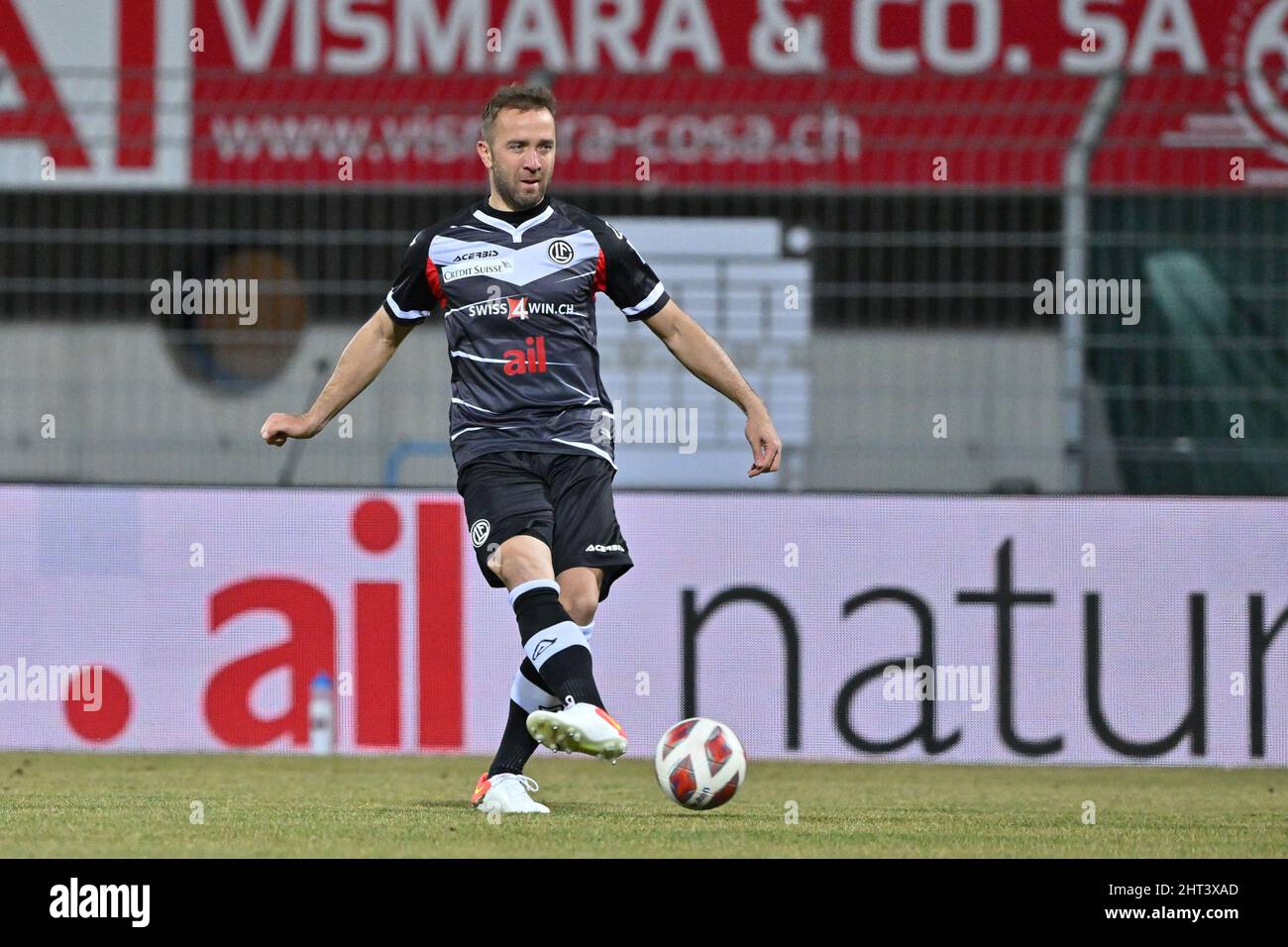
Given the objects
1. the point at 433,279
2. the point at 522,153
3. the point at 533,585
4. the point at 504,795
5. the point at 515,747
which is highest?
the point at 522,153

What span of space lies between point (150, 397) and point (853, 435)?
3.15 metres

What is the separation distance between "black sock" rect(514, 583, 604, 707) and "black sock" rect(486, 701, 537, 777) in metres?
0.63

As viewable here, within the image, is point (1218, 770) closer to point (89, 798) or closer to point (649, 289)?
point (649, 289)

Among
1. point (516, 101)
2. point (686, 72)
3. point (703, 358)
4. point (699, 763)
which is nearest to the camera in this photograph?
point (699, 763)

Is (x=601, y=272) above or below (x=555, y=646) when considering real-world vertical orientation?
above

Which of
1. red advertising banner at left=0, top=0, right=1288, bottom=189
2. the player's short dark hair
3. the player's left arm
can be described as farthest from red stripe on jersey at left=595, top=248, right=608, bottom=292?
red advertising banner at left=0, top=0, right=1288, bottom=189

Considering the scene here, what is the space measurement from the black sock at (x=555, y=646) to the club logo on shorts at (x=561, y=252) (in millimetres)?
971

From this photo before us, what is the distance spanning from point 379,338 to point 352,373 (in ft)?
0.45

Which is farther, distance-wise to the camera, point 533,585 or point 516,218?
point 516,218

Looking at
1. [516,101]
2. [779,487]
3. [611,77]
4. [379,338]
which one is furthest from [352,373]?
[611,77]

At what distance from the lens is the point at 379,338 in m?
6.12

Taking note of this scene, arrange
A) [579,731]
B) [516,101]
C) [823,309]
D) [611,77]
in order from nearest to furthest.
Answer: [579,731]
[516,101]
[823,309]
[611,77]

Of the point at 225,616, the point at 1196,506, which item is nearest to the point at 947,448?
the point at 1196,506

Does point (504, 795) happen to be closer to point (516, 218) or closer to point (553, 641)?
point (553, 641)
